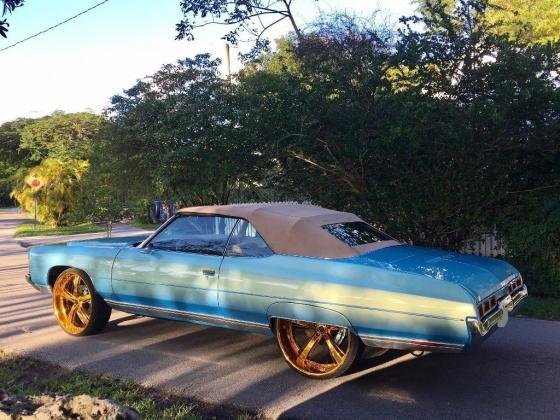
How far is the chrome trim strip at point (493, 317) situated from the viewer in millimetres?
3994

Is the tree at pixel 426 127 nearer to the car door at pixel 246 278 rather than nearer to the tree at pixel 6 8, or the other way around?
the car door at pixel 246 278

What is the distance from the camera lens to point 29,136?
183 ft

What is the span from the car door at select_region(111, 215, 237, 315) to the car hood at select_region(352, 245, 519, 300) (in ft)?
4.30

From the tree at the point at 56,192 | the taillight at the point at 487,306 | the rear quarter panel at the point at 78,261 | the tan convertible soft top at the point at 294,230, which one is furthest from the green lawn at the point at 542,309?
the tree at the point at 56,192

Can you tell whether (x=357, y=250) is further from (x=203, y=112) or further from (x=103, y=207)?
(x=103, y=207)

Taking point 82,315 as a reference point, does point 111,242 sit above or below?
above

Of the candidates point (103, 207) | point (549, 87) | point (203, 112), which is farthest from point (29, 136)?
point (549, 87)

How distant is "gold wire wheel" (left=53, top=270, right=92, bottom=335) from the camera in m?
6.26

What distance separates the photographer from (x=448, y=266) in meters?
4.70

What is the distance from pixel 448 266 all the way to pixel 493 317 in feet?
1.77

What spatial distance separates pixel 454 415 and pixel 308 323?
1298 mm

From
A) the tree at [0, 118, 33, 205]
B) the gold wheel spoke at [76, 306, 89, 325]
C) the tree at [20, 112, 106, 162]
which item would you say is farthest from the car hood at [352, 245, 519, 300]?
the tree at [0, 118, 33, 205]

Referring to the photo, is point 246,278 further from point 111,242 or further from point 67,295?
point 67,295

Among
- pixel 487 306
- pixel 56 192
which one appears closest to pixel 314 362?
pixel 487 306
